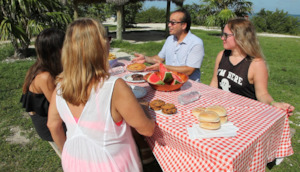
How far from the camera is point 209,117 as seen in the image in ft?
4.99

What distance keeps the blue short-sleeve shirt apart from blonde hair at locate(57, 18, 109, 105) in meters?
2.22

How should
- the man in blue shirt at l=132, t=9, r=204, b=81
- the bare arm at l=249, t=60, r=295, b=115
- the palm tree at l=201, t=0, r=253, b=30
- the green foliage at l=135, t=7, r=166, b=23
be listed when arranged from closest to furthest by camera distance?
1. the bare arm at l=249, t=60, r=295, b=115
2. the man in blue shirt at l=132, t=9, r=204, b=81
3. the palm tree at l=201, t=0, r=253, b=30
4. the green foliage at l=135, t=7, r=166, b=23

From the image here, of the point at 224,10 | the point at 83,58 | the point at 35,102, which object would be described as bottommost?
the point at 35,102

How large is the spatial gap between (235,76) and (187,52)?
1004mm

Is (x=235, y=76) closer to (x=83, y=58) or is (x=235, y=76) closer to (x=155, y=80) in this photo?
(x=155, y=80)

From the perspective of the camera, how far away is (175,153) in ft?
5.29

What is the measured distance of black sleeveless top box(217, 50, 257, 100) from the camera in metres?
2.60

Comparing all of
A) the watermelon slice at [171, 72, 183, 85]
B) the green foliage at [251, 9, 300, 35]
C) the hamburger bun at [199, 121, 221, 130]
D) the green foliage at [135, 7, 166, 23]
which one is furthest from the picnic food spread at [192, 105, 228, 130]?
the green foliage at [135, 7, 166, 23]

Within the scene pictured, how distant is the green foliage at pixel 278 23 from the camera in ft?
82.1

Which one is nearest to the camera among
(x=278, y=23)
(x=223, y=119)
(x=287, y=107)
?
(x=223, y=119)

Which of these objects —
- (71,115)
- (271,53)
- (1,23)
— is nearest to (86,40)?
(71,115)

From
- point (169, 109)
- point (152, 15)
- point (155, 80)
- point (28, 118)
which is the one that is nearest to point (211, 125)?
point (169, 109)

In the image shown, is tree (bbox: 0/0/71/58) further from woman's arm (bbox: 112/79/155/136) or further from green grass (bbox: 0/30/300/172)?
woman's arm (bbox: 112/79/155/136)

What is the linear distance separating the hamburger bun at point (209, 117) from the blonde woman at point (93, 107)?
0.39 m
